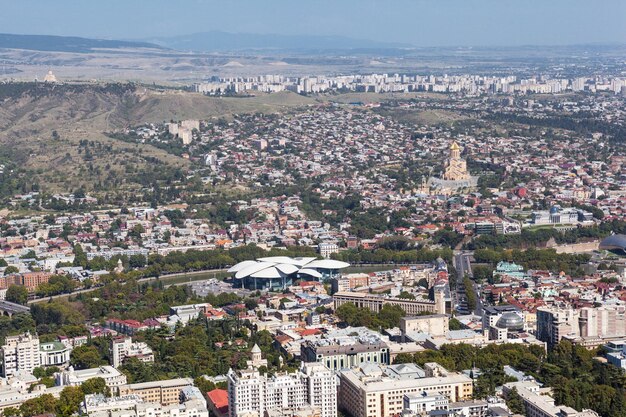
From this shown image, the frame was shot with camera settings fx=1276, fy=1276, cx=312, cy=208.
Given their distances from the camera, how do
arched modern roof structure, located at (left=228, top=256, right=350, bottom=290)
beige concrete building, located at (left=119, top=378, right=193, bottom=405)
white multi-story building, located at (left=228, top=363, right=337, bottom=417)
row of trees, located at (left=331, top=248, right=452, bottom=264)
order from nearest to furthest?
white multi-story building, located at (left=228, top=363, right=337, bottom=417) < beige concrete building, located at (left=119, top=378, right=193, bottom=405) < arched modern roof structure, located at (left=228, top=256, right=350, bottom=290) < row of trees, located at (left=331, top=248, right=452, bottom=264)

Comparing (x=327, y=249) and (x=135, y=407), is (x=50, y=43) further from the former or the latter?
(x=135, y=407)

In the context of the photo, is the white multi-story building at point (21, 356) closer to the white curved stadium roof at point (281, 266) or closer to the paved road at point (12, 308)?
the paved road at point (12, 308)

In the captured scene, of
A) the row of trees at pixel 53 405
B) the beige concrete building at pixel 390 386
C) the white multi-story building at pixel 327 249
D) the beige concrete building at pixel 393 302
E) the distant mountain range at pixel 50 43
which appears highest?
the beige concrete building at pixel 390 386

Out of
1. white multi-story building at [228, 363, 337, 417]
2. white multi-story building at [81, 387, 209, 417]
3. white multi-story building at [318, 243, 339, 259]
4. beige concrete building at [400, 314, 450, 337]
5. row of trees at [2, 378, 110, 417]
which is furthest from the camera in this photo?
white multi-story building at [318, 243, 339, 259]

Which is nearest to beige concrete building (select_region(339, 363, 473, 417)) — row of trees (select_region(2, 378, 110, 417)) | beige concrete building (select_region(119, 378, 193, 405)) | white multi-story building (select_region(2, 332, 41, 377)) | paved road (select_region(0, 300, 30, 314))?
beige concrete building (select_region(119, 378, 193, 405))

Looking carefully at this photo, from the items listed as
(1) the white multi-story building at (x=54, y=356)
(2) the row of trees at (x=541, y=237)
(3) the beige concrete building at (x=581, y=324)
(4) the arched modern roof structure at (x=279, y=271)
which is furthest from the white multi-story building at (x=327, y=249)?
(1) the white multi-story building at (x=54, y=356)

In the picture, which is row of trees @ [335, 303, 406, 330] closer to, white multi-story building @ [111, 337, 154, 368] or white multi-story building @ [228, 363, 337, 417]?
white multi-story building @ [111, 337, 154, 368]

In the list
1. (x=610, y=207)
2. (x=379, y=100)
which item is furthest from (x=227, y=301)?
(x=379, y=100)
